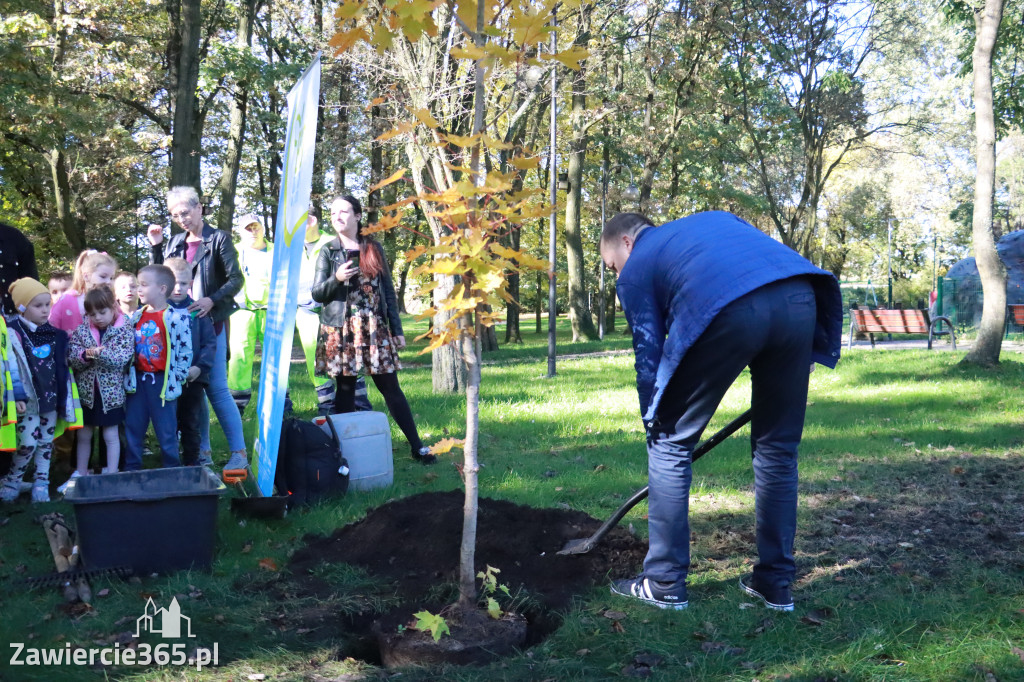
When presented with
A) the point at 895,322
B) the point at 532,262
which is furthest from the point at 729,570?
the point at 895,322

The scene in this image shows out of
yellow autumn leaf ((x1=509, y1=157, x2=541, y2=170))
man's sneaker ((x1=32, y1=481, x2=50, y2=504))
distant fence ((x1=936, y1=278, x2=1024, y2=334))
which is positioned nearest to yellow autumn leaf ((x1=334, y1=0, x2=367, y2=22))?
yellow autumn leaf ((x1=509, y1=157, x2=541, y2=170))

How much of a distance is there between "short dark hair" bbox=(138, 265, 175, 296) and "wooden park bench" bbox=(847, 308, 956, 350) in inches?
543

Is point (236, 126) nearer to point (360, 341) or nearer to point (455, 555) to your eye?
point (360, 341)

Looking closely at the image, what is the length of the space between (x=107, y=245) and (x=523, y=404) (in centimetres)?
1949

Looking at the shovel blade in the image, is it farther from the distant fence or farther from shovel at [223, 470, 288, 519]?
the distant fence

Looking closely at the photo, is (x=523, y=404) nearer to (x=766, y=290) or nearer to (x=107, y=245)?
(x=766, y=290)

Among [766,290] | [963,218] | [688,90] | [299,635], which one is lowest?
[299,635]

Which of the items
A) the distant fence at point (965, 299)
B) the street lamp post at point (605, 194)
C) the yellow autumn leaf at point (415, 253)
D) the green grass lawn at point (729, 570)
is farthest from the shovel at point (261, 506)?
the distant fence at point (965, 299)

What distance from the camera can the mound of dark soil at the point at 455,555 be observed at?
3883 mm

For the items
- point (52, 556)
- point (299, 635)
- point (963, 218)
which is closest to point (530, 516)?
point (299, 635)

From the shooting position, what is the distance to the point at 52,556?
4469 mm

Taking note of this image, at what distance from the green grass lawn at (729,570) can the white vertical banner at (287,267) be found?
2.01ft

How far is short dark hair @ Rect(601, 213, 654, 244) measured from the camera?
3.75 metres

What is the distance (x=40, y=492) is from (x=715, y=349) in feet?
15.3
